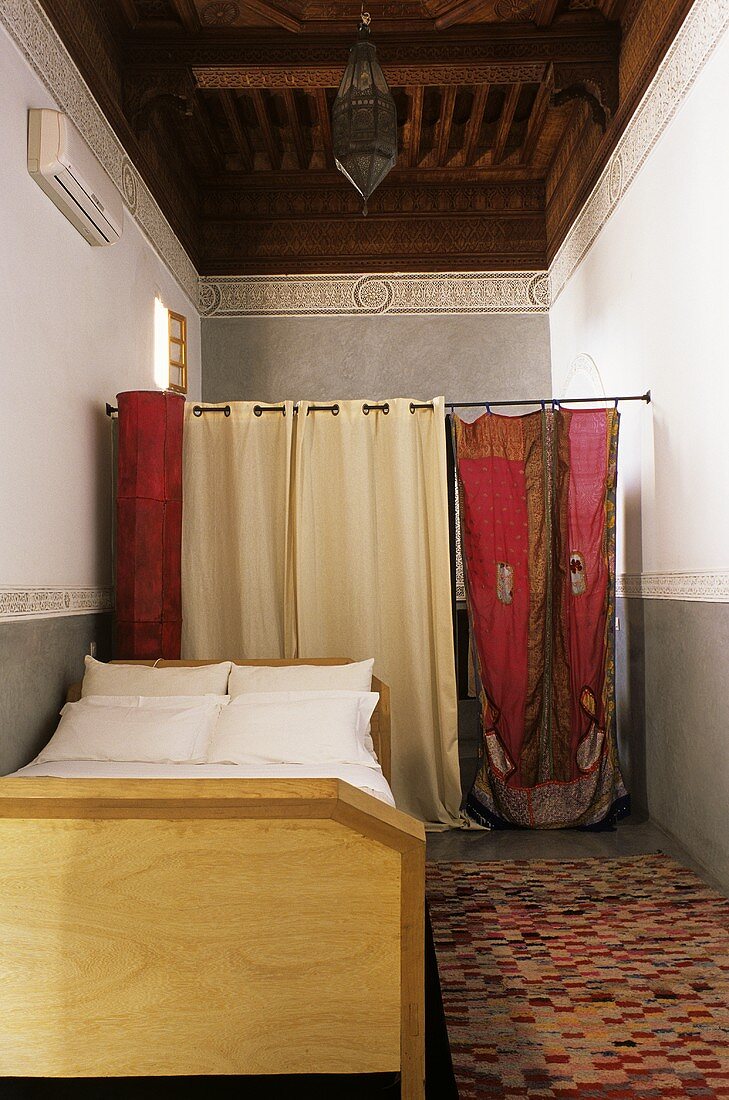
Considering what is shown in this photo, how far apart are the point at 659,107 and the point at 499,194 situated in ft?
8.58

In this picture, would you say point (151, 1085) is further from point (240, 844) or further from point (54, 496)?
point (54, 496)

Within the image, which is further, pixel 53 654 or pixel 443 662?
pixel 443 662

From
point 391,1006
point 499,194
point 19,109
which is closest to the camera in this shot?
point 391,1006

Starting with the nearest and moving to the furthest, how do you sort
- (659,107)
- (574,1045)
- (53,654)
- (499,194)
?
1. (574,1045)
2. (53,654)
3. (659,107)
4. (499,194)

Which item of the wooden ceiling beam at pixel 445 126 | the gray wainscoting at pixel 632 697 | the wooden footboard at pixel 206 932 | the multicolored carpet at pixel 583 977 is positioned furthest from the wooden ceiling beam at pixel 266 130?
the wooden footboard at pixel 206 932

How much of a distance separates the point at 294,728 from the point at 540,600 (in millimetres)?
1465

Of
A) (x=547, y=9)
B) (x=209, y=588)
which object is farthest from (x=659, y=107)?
(x=209, y=588)

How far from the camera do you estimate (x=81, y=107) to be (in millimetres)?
4016

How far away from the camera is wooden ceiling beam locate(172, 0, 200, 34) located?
4367 millimetres

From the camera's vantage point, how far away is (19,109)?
3.38m

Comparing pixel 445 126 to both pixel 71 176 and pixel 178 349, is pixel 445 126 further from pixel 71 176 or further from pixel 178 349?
pixel 71 176

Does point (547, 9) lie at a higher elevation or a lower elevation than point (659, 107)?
higher

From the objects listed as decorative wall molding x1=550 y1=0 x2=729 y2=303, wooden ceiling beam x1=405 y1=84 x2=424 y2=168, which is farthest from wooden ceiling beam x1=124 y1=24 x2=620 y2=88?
decorative wall molding x1=550 y1=0 x2=729 y2=303

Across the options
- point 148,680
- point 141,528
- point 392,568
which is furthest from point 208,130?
point 148,680
